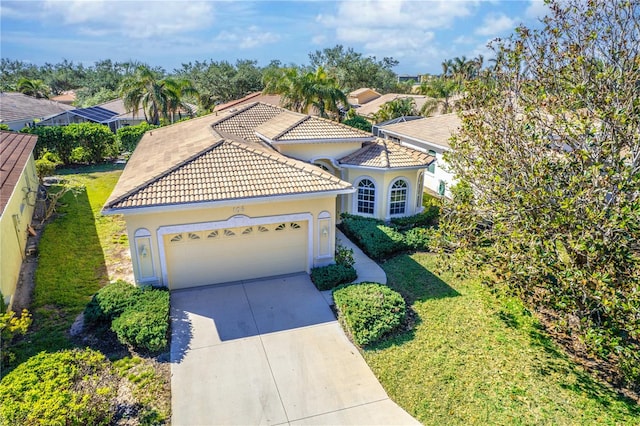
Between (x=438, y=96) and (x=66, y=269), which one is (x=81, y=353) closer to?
(x=66, y=269)

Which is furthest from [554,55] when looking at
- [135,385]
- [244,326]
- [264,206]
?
[135,385]

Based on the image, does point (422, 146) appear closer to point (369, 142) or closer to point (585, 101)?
point (369, 142)

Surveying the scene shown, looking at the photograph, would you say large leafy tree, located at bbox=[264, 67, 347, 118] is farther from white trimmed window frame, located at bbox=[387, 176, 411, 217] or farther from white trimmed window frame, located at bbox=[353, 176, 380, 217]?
white trimmed window frame, located at bbox=[387, 176, 411, 217]

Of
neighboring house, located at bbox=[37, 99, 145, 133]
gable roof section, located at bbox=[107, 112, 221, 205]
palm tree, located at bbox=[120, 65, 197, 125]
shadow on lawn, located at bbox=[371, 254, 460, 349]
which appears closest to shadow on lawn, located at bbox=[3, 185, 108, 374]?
gable roof section, located at bbox=[107, 112, 221, 205]

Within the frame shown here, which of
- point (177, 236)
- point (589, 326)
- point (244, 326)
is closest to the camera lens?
point (589, 326)

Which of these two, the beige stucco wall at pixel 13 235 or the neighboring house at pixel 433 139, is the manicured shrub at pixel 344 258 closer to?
the beige stucco wall at pixel 13 235

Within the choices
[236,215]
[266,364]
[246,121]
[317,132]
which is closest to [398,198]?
[317,132]

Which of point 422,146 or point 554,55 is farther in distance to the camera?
point 422,146
